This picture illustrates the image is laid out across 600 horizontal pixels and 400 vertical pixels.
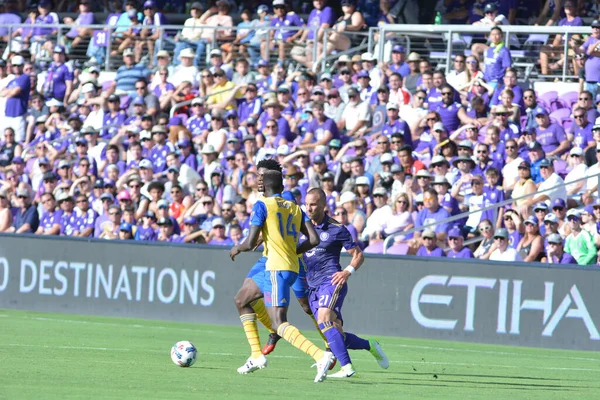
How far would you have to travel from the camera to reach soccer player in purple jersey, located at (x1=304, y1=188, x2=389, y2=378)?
10.3 meters

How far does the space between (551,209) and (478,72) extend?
14.3 feet

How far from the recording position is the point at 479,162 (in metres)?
17.8

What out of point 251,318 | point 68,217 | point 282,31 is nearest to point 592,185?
point 251,318

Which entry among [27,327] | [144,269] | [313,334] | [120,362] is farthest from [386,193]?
[120,362]

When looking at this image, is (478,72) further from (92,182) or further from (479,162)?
(92,182)

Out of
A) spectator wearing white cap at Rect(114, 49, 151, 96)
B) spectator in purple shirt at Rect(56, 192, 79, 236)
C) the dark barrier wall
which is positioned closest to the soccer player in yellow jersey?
the dark barrier wall

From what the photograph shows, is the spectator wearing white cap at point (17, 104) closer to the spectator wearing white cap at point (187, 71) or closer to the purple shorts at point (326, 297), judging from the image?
the spectator wearing white cap at point (187, 71)

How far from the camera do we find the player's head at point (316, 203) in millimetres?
10258

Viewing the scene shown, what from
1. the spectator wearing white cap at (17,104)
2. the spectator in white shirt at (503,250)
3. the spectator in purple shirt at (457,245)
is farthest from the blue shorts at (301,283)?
the spectator wearing white cap at (17,104)

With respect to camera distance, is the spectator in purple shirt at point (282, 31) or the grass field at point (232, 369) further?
the spectator in purple shirt at point (282, 31)

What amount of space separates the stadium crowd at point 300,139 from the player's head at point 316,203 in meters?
5.80

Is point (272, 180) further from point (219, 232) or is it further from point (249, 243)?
point (219, 232)

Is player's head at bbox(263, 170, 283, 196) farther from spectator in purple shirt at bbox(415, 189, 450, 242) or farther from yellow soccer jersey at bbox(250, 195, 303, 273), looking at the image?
spectator in purple shirt at bbox(415, 189, 450, 242)

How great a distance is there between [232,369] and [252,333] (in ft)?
2.08
